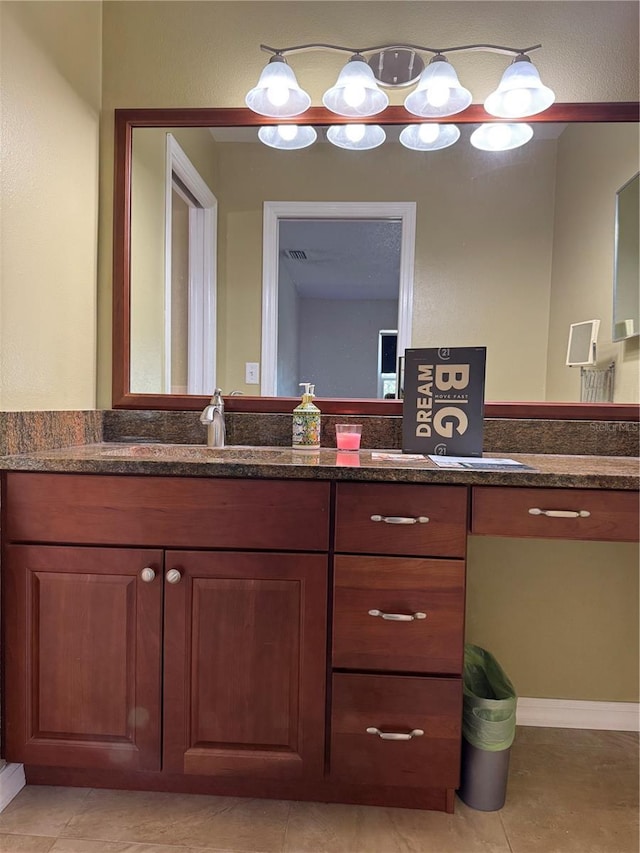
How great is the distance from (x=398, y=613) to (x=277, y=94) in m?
1.54

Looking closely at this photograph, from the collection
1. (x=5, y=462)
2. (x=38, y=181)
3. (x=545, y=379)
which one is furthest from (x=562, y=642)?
(x=38, y=181)

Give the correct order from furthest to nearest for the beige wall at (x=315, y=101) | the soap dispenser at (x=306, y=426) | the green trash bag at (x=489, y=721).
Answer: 1. the soap dispenser at (x=306, y=426)
2. the beige wall at (x=315, y=101)
3. the green trash bag at (x=489, y=721)

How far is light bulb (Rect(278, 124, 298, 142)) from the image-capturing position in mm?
1610

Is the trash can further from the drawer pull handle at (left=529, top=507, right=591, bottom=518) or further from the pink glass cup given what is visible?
the pink glass cup

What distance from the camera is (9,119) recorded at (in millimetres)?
1212

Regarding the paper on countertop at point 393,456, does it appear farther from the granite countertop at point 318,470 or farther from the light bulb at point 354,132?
the light bulb at point 354,132

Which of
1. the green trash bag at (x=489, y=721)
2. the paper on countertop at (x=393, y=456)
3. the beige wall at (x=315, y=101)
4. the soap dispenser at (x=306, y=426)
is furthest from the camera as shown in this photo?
the soap dispenser at (x=306, y=426)

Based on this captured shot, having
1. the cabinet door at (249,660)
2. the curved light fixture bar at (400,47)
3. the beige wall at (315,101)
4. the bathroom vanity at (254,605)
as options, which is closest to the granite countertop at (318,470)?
the bathroom vanity at (254,605)

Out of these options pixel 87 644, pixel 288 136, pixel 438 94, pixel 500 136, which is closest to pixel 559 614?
pixel 87 644

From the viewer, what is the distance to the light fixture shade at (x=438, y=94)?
1.47m

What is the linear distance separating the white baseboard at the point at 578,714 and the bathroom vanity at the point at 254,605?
0.61 metres

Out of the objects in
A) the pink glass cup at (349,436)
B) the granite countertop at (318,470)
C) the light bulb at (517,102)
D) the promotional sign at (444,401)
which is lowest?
the granite countertop at (318,470)

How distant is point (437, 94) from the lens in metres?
1.50

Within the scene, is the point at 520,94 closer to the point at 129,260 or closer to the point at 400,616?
the point at 129,260
